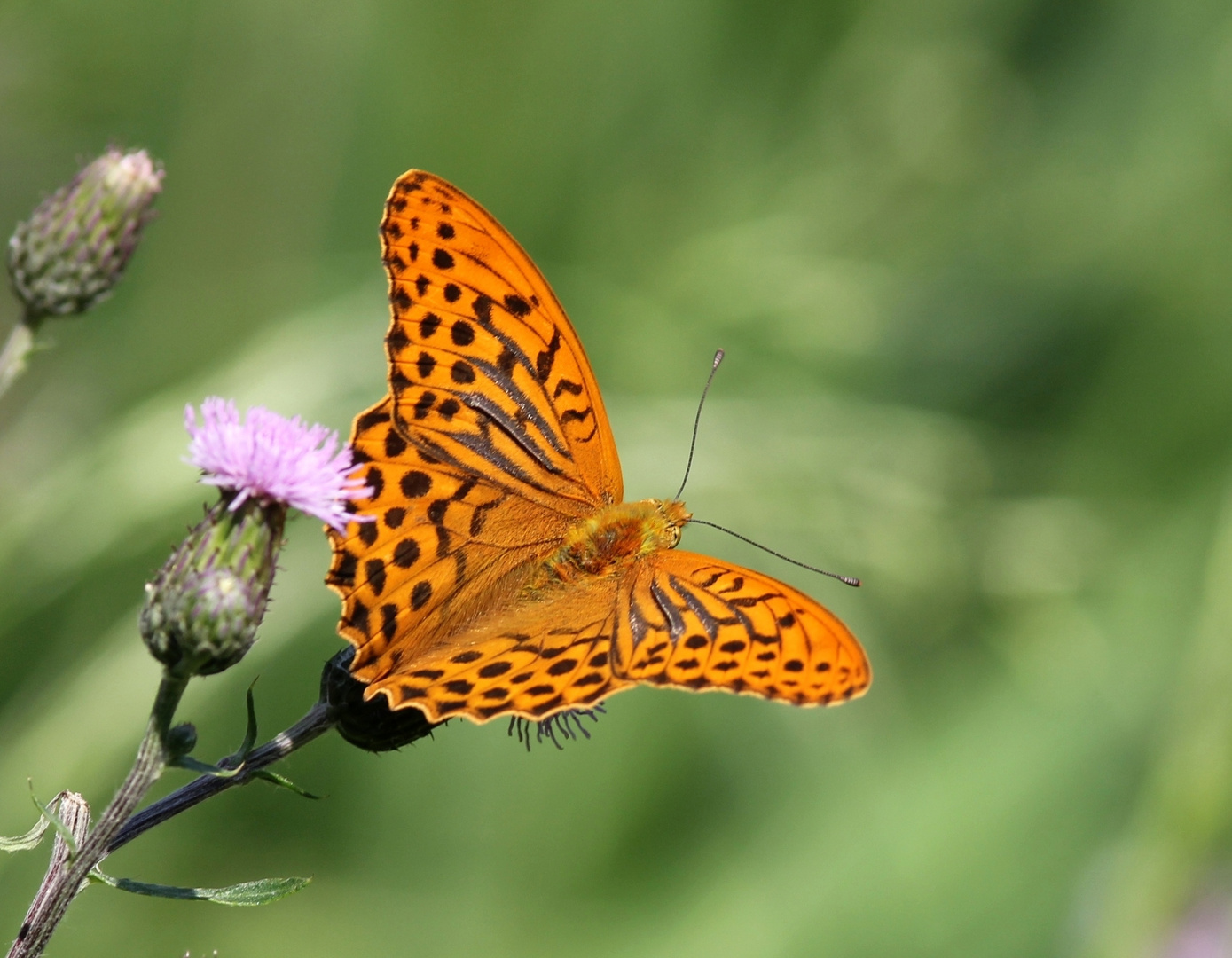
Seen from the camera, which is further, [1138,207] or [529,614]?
[1138,207]

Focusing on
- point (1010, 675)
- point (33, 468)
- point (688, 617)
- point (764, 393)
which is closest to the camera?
point (688, 617)

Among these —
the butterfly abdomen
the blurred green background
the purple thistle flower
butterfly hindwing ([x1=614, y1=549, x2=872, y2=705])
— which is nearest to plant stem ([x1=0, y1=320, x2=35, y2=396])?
the purple thistle flower

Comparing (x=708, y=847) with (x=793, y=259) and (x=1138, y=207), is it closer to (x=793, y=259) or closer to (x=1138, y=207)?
(x=793, y=259)

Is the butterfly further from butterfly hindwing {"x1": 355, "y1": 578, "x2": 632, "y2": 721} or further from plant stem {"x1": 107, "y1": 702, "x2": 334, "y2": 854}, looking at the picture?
plant stem {"x1": 107, "y1": 702, "x2": 334, "y2": 854}

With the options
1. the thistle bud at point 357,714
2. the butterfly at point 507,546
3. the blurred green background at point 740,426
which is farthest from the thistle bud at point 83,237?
the thistle bud at point 357,714

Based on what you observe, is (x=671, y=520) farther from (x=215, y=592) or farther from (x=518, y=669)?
(x=215, y=592)

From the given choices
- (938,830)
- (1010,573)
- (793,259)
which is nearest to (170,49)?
(793,259)
